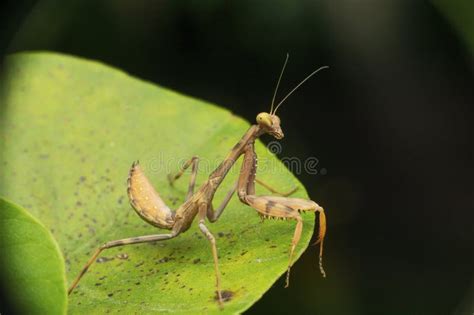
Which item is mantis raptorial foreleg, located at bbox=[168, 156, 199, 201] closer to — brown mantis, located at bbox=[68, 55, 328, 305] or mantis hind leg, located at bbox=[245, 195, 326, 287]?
brown mantis, located at bbox=[68, 55, 328, 305]

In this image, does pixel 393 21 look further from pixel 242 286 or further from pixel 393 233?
pixel 242 286

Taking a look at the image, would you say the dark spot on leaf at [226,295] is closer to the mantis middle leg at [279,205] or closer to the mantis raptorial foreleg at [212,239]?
the mantis raptorial foreleg at [212,239]

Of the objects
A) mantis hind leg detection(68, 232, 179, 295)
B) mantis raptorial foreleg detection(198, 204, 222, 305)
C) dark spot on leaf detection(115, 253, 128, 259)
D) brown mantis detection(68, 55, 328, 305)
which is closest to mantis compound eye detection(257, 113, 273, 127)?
brown mantis detection(68, 55, 328, 305)

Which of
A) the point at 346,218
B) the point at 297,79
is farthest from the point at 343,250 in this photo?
the point at 297,79

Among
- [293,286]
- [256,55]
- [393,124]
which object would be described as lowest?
[293,286]

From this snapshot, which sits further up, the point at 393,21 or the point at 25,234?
the point at 393,21

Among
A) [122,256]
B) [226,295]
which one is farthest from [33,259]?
[122,256]

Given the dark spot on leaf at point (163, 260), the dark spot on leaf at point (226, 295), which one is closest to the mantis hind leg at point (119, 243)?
the dark spot on leaf at point (163, 260)

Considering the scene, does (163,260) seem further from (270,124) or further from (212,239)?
(270,124)
